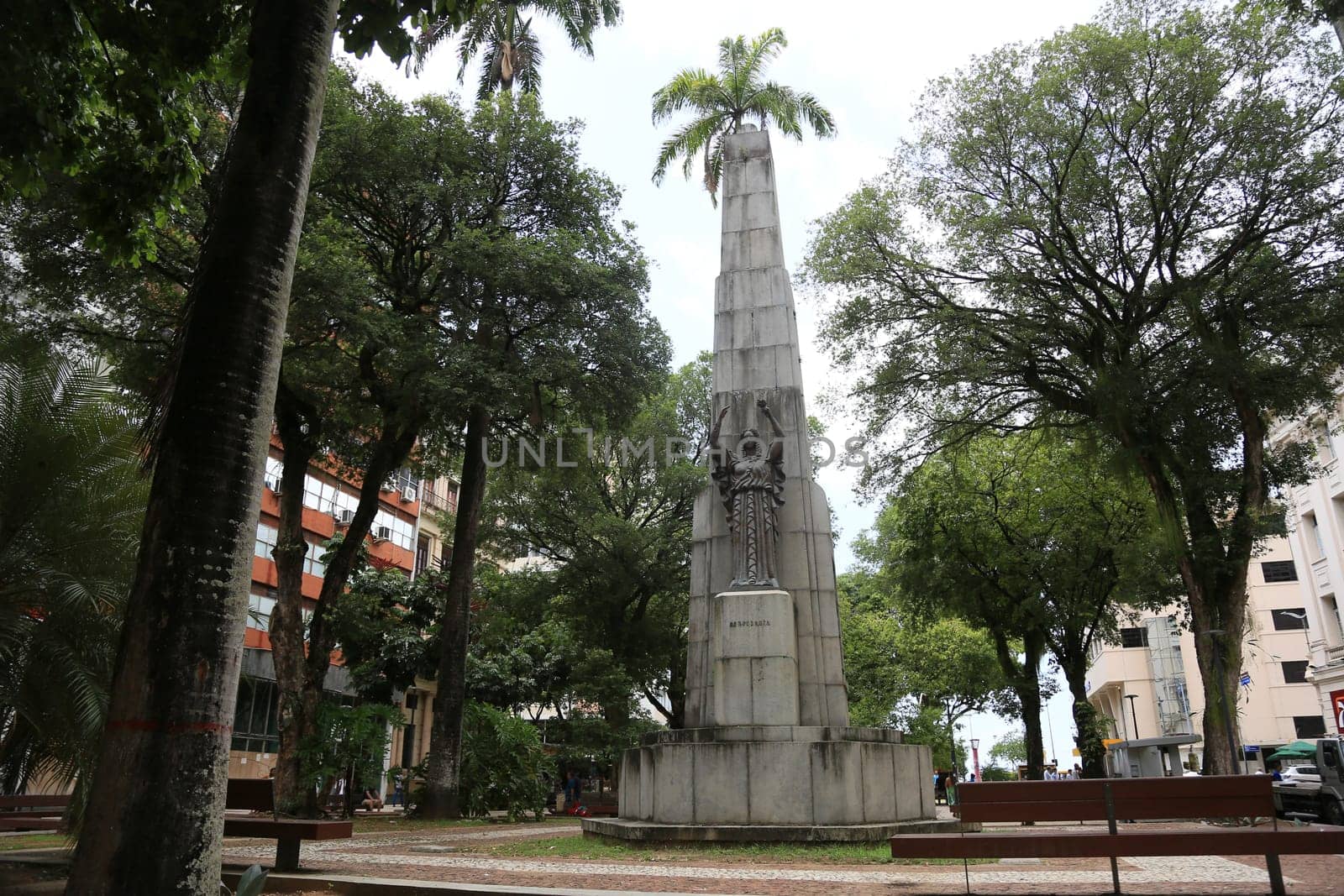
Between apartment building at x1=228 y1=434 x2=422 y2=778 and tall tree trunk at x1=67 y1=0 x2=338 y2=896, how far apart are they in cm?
2143

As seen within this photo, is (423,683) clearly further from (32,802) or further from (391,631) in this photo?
(32,802)

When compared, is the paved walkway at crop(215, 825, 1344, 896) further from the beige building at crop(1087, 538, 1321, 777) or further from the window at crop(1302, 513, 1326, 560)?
the window at crop(1302, 513, 1326, 560)

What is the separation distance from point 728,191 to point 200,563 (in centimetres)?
1336

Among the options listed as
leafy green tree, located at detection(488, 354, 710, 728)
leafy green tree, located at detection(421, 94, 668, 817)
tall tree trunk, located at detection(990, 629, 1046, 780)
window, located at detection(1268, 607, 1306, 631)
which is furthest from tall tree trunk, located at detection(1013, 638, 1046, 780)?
window, located at detection(1268, 607, 1306, 631)

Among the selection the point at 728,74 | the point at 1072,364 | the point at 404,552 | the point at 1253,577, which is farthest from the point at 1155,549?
the point at 1253,577

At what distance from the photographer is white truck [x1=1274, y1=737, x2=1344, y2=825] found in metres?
18.8

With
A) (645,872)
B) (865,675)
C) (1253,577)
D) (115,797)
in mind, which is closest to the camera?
(115,797)

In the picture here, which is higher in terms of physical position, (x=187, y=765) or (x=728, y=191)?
(x=728, y=191)

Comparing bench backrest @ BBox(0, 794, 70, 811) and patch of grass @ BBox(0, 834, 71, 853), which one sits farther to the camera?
bench backrest @ BBox(0, 794, 70, 811)

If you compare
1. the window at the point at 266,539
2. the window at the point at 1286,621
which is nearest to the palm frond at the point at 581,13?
the window at the point at 266,539

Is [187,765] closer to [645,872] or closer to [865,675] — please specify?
[645,872]

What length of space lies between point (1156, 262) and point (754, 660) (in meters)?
12.1

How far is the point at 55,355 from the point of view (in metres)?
11.1

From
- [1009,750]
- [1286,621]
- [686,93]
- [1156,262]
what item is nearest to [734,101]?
[686,93]
